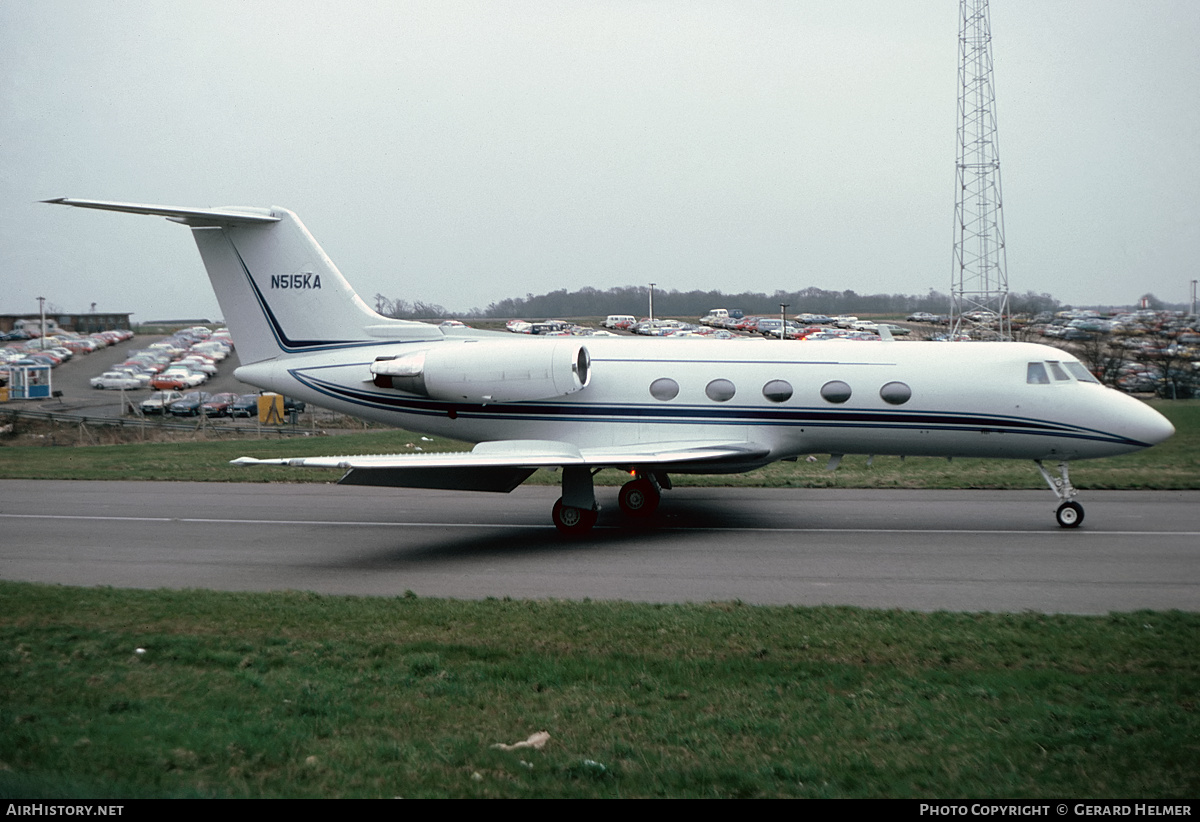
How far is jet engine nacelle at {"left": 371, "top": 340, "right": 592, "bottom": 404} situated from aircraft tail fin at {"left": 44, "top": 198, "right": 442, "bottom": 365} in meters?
1.23

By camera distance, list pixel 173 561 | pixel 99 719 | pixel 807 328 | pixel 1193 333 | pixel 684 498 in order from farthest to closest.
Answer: pixel 1193 333, pixel 807 328, pixel 684 498, pixel 173 561, pixel 99 719

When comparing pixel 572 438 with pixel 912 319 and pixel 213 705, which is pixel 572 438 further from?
pixel 912 319

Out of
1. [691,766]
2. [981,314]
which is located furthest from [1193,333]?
[691,766]

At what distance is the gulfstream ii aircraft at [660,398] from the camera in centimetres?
1518

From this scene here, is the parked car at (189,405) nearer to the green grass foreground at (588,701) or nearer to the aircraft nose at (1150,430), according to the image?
the green grass foreground at (588,701)

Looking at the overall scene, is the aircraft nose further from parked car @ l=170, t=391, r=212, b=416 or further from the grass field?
parked car @ l=170, t=391, r=212, b=416

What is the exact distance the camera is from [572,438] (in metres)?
16.4

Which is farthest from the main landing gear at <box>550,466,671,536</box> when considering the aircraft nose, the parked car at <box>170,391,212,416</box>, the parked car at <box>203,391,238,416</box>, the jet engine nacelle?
the parked car at <box>170,391,212,416</box>

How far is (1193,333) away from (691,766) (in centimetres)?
3362

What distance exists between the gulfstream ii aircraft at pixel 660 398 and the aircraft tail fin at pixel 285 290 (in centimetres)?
4

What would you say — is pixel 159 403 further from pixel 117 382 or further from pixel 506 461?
pixel 506 461

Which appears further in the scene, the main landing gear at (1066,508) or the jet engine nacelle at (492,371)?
the jet engine nacelle at (492,371)

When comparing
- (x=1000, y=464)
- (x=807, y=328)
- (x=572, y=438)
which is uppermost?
(x=807, y=328)

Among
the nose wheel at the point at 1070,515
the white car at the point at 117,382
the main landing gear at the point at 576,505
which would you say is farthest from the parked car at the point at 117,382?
the nose wheel at the point at 1070,515
